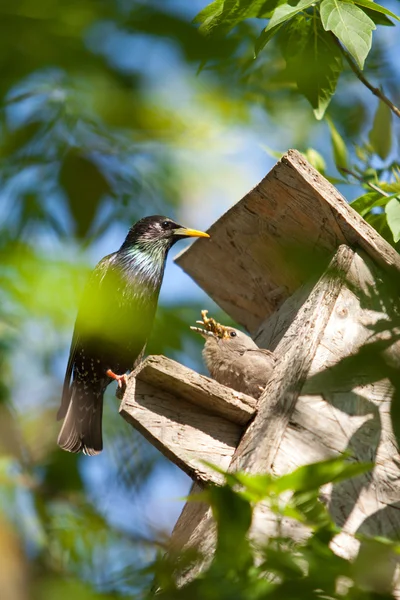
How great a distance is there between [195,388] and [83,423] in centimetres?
213

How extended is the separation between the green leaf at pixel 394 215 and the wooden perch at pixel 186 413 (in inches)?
36.6

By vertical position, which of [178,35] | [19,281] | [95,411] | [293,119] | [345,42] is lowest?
[95,411]

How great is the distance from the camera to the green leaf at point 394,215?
3.10 meters

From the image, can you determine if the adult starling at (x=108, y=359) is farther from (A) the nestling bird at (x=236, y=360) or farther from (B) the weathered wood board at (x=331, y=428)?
(B) the weathered wood board at (x=331, y=428)

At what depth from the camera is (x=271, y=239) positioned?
142 inches

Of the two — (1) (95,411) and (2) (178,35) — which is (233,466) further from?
(1) (95,411)

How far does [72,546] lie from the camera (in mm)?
1566

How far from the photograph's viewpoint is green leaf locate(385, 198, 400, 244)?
10.2 ft

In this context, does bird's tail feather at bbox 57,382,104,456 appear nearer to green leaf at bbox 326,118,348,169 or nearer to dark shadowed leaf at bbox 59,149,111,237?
green leaf at bbox 326,118,348,169

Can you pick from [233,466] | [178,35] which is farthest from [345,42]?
[178,35]

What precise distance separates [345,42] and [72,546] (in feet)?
6.74

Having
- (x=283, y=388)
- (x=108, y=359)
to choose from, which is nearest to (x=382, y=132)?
(x=283, y=388)

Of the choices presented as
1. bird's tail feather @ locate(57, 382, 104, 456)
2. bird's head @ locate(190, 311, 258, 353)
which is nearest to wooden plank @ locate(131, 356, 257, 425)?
bird's head @ locate(190, 311, 258, 353)

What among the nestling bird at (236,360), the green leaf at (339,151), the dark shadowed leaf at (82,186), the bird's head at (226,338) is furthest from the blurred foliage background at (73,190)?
the green leaf at (339,151)
